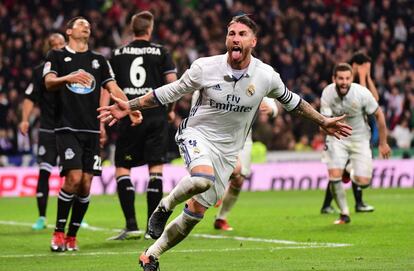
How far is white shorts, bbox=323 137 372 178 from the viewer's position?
1573 centimetres

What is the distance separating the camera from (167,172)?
2500 cm

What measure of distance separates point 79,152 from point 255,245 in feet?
7.56

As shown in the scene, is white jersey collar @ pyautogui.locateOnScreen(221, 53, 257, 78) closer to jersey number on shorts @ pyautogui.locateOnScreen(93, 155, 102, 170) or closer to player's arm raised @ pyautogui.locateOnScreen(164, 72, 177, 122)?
jersey number on shorts @ pyautogui.locateOnScreen(93, 155, 102, 170)

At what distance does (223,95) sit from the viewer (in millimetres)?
9695

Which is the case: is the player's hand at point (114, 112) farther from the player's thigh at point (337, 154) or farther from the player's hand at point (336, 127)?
the player's thigh at point (337, 154)

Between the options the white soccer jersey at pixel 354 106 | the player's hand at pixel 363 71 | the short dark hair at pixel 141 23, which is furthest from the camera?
the player's hand at pixel 363 71

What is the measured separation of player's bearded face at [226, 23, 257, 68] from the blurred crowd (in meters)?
18.2

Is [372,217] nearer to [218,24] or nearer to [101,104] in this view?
[101,104]

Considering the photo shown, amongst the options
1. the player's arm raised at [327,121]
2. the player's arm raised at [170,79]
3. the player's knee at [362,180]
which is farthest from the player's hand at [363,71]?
the player's arm raised at [327,121]

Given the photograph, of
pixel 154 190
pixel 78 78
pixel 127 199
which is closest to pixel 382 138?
pixel 154 190

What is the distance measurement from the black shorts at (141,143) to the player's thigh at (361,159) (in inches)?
138

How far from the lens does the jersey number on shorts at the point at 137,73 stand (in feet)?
45.0

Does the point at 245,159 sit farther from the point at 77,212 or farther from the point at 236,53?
the point at 236,53

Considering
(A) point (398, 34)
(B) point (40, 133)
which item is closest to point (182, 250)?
(B) point (40, 133)
